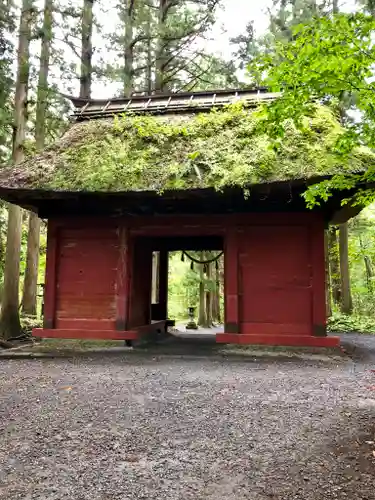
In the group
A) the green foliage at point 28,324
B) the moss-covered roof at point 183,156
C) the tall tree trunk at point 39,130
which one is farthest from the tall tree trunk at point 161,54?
the green foliage at point 28,324

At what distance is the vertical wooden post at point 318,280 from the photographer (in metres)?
7.47

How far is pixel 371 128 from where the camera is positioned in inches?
137

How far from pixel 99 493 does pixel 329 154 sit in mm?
6147

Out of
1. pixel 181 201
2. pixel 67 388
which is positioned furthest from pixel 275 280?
pixel 67 388

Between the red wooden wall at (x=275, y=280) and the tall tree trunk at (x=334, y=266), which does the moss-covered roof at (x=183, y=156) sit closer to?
the red wooden wall at (x=275, y=280)

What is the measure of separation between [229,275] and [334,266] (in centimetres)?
1268

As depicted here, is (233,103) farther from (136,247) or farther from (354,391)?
(354,391)

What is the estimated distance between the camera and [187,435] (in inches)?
133

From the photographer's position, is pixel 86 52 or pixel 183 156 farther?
pixel 86 52

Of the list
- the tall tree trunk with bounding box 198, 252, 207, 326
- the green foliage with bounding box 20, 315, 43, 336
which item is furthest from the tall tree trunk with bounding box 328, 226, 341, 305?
the green foliage with bounding box 20, 315, 43, 336

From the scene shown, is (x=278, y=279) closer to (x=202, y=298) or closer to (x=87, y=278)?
(x=87, y=278)

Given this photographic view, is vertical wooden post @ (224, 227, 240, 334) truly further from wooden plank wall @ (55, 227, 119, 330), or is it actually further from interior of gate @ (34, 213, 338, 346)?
wooden plank wall @ (55, 227, 119, 330)

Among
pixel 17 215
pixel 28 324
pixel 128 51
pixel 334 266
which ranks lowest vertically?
pixel 28 324

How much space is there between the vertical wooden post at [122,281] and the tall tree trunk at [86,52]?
6.97m
